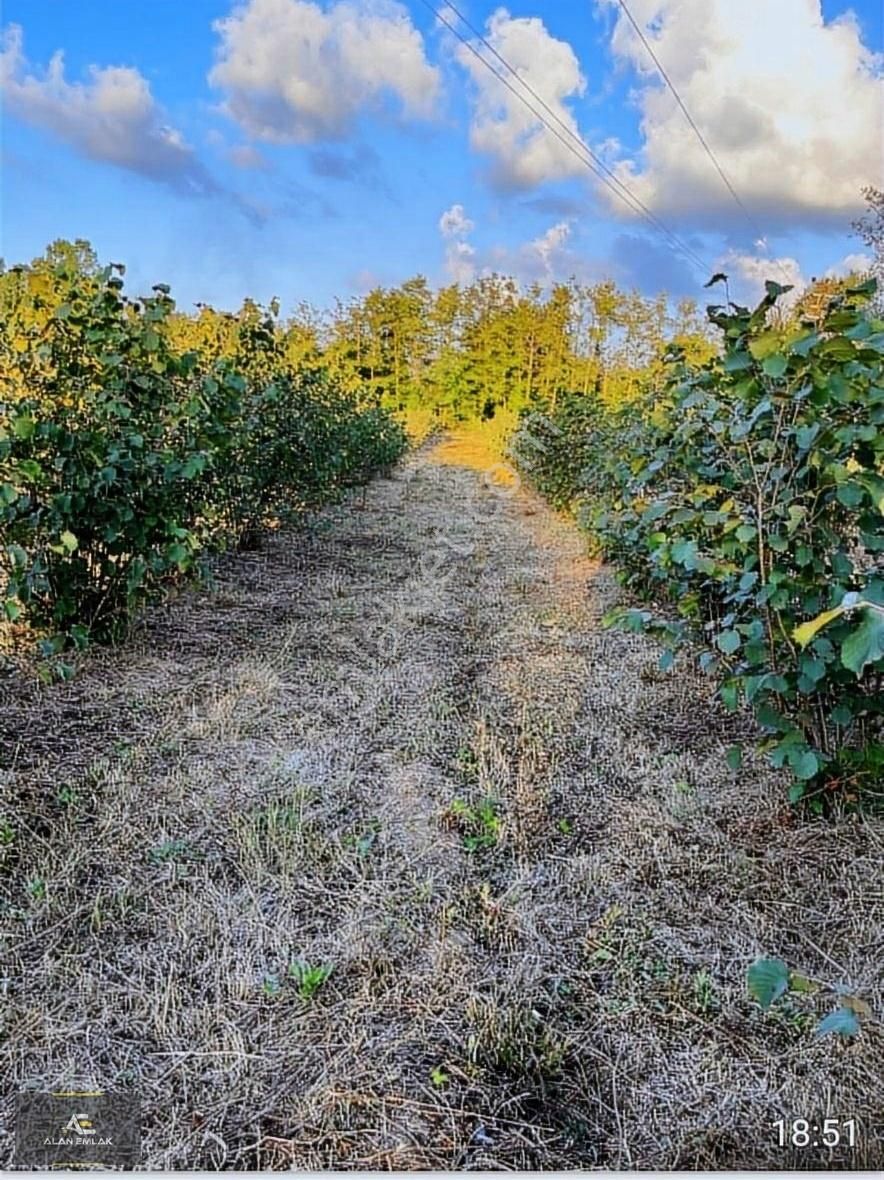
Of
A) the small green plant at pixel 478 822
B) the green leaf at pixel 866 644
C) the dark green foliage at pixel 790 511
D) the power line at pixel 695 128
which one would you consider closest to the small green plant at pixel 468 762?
the small green plant at pixel 478 822

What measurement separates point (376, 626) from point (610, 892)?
77.1 inches

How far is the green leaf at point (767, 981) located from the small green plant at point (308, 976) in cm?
71

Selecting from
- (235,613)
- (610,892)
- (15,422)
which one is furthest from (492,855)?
(235,613)

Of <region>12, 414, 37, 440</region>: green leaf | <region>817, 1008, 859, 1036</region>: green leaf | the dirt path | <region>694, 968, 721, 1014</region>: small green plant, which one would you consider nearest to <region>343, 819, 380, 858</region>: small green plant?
the dirt path

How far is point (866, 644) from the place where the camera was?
61cm

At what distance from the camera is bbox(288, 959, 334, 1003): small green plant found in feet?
3.86

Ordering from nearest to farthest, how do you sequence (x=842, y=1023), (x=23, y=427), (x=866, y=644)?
(x=866, y=644), (x=842, y=1023), (x=23, y=427)

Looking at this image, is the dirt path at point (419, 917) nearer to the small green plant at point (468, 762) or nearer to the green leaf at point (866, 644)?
the small green plant at point (468, 762)

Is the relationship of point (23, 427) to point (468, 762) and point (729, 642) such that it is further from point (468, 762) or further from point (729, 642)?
point (729, 642)

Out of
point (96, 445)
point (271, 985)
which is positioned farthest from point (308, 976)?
point (96, 445)

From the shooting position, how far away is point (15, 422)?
6.15ft

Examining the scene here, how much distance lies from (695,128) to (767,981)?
4.23 m

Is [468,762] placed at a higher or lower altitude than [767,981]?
lower

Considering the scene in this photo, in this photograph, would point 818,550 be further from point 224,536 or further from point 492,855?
point 224,536
